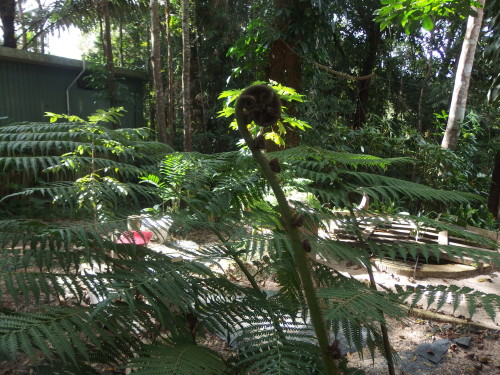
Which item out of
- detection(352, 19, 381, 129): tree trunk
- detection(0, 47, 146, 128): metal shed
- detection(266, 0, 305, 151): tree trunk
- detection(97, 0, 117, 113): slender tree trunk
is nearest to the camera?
detection(266, 0, 305, 151): tree trunk

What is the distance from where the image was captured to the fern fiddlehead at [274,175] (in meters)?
0.55

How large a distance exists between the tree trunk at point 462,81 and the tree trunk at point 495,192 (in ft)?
2.31

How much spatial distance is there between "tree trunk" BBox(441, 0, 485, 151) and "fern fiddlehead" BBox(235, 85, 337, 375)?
6079mm

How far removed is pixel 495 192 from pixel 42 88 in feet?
28.7

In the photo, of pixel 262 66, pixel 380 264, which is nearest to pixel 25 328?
pixel 380 264

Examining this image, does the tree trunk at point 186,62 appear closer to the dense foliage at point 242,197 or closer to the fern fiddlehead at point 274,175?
the dense foliage at point 242,197

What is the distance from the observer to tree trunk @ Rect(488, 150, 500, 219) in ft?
20.4

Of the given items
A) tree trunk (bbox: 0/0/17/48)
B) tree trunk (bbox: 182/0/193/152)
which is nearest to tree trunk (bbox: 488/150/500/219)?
tree trunk (bbox: 182/0/193/152)

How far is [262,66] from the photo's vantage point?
4.94 metres

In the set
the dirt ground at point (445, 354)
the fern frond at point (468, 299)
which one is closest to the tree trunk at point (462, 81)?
the dirt ground at point (445, 354)

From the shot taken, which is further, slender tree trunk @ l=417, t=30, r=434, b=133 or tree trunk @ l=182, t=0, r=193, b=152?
slender tree trunk @ l=417, t=30, r=434, b=133

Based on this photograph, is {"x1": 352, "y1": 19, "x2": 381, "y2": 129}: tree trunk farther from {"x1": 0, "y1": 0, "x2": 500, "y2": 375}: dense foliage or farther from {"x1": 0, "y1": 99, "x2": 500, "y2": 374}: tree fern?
{"x1": 0, "y1": 99, "x2": 500, "y2": 374}: tree fern

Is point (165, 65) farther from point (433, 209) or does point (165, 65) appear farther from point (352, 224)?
point (352, 224)

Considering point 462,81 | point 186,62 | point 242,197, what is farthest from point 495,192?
point 242,197
